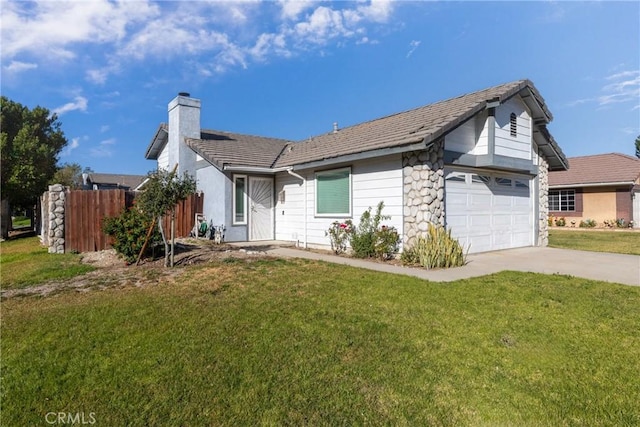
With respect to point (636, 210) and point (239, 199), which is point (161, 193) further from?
A: point (636, 210)

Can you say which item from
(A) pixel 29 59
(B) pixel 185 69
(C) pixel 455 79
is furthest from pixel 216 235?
(C) pixel 455 79

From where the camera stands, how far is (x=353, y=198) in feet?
35.8

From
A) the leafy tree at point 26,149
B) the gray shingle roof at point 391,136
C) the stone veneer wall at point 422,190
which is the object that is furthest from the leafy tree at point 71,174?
the stone veneer wall at point 422,190

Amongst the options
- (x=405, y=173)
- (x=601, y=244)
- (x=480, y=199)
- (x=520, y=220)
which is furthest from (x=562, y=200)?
(x=405, y=173)

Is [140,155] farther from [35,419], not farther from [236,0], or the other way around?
[35,419]

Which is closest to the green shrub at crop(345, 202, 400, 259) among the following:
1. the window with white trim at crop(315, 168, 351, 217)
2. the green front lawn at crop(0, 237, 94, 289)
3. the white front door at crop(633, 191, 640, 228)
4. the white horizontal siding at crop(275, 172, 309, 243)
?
the window with white trim at crop(315, 168, 351, 217)

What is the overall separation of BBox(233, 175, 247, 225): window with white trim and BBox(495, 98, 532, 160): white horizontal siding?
904 centimetres

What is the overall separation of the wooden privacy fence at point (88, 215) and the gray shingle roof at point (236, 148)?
3.42m

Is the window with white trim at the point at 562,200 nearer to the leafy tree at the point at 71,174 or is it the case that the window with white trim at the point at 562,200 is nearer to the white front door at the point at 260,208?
the white front door at the point at 260,208

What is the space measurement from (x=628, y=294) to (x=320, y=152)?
30.2 feet

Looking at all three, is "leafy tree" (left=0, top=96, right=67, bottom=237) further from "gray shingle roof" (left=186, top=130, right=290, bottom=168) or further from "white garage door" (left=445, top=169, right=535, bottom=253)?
"white garage door" (left=445, top=169, right=535, bottom=253)

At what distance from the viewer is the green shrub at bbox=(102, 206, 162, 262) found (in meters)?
9.07

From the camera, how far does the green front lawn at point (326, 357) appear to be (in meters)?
2.69

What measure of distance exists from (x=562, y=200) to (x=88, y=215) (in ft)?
95.8
